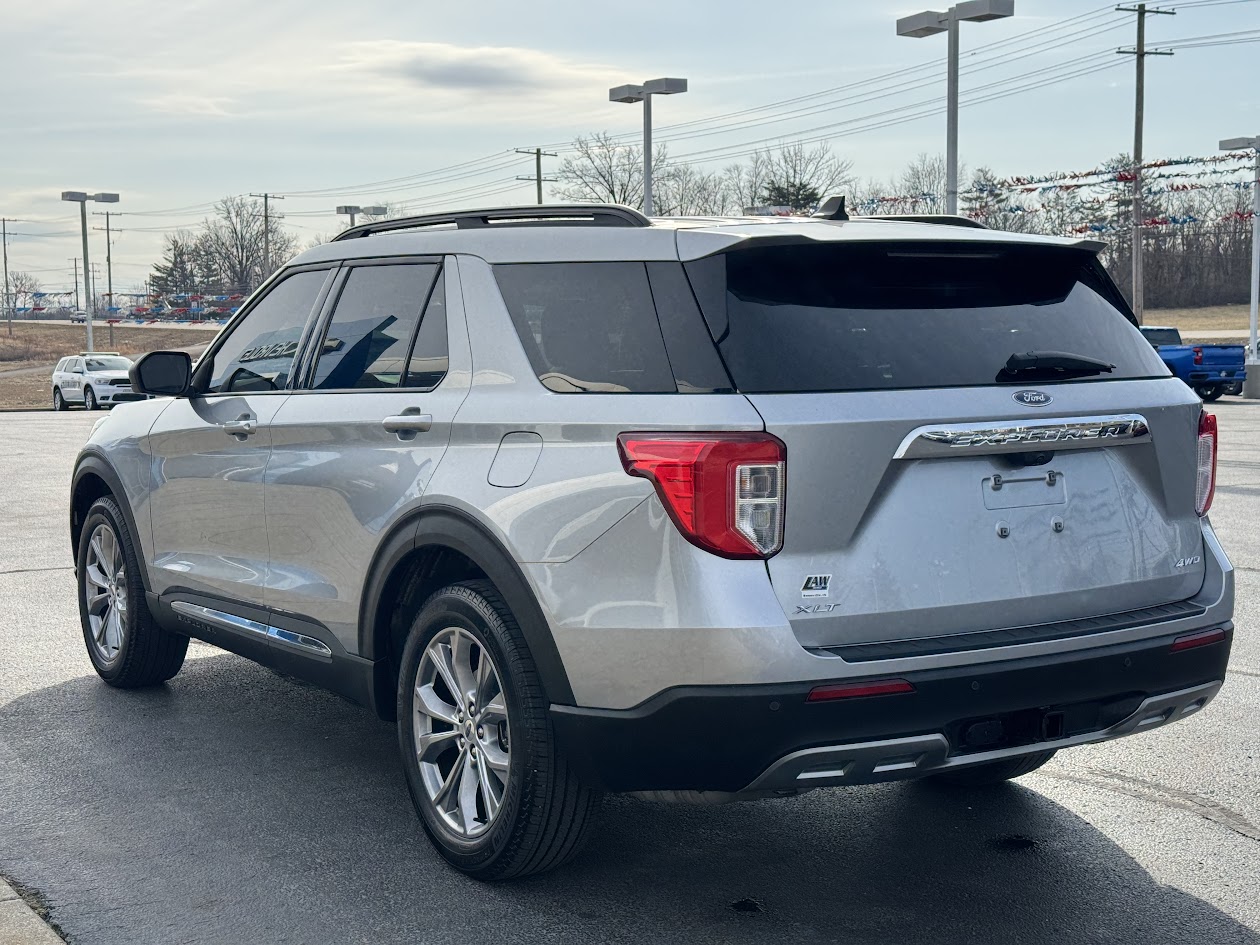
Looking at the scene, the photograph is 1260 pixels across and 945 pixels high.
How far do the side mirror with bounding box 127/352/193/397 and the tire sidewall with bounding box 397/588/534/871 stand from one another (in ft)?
6.48

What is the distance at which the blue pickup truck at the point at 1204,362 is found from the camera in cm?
3098

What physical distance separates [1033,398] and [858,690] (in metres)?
0.91

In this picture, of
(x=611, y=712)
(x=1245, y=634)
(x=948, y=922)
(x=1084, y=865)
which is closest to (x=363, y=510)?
(x=611, y=712)

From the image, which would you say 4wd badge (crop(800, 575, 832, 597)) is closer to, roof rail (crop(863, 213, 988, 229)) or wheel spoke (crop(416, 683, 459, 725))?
wheel spoke (crop(416, 683, 459, 725))

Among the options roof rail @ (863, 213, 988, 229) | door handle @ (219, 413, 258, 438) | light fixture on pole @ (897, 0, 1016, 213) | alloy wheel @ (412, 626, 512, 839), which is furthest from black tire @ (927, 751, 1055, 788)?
light fixture on pole @ (897, 0, 1016, 213)

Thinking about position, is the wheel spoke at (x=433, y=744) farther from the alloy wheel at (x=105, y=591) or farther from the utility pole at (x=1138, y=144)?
the utility pole at (x=1138, y=144)

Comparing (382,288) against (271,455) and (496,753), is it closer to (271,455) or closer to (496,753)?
(271,455)

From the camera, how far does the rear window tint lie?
367 cm

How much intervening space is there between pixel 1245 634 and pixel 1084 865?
11.8ft

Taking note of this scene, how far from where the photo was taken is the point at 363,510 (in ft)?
14.8

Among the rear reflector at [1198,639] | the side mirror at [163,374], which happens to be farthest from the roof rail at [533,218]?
the rear reflector at [1198,639]

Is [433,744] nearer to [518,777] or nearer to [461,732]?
[461,732]

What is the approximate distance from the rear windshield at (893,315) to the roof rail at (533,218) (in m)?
0.45

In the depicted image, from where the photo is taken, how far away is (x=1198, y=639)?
3.92 metres
